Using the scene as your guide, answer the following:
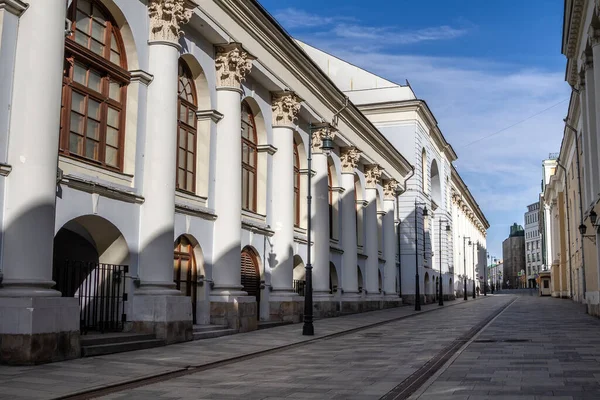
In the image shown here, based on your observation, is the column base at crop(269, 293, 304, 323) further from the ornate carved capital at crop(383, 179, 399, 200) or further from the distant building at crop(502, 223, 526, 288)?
the distant building at crop(502, 223, 526, 288)

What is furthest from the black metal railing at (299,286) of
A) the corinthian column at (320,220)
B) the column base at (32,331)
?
the column base at (32,331)

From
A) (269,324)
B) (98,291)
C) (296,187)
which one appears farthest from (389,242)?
(98,291)

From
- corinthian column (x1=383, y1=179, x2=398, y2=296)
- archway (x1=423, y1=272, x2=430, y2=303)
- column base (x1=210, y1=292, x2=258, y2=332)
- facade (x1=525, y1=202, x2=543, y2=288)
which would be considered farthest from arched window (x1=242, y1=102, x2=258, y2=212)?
facade (x1=525, y1=202, x2=543, y2=288)

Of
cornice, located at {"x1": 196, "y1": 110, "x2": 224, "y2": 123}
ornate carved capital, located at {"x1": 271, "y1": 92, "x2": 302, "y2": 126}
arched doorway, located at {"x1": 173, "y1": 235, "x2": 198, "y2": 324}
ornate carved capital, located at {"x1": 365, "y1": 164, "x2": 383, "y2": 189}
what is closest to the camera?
arched doorway, located at {"x1": 173, "y1": 235, "x2": 198, "y2": 324}

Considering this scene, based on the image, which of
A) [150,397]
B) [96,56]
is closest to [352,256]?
[96,56]

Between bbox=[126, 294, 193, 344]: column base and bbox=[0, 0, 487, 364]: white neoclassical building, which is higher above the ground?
bbox=[0, 0, 487, 364]: white neoclassical building

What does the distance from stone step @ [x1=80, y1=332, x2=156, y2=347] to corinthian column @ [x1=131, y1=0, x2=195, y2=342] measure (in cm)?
66

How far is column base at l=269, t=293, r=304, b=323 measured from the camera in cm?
2672

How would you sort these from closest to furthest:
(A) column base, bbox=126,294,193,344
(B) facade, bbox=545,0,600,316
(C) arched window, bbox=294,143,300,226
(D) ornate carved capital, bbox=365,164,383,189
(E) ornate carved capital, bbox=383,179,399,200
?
(A) column base, bbox=126,294,193,344, (B) facade, bbox=545,0,600,316, (C) arched window, bbox=294,143,300,226, (D) ornate carved capital, bbox=365,164,383,189, (E) ornate carved capital, bbox=383,179,399,200

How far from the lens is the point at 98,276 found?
16938 millimetres

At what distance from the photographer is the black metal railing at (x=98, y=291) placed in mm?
16766

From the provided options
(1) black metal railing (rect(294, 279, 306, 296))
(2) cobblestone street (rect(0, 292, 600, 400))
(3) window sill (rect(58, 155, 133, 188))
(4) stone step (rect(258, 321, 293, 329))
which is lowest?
(2) cobblestone street (rect(0, 292, 600, 400))

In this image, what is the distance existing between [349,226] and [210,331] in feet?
60.2

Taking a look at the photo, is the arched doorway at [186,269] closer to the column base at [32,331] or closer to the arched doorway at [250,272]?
the arched doorway at [250,272]
